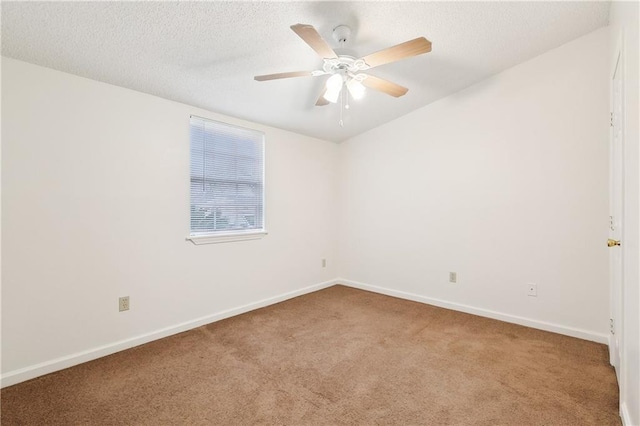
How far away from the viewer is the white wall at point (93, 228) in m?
1.99

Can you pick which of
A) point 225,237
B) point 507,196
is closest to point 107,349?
point 225,237

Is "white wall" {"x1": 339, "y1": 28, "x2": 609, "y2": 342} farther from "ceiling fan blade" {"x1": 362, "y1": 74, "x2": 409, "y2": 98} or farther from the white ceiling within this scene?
"ceiling fan blade" {"x1": 362, "y1": 74, "x2": 409, "y2": 98}

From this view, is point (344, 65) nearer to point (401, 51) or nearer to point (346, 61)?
point (346, 61)

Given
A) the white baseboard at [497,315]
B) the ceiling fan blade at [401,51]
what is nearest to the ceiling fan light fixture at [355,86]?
the ceiling fan blade at [401,51]

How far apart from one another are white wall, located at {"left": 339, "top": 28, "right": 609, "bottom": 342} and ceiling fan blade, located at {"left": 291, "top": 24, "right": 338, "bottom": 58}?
217 centimetres

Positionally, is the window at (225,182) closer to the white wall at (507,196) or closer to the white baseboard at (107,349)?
the white baseboard at (107,349)

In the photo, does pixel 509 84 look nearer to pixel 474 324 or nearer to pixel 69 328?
pixel 474 324

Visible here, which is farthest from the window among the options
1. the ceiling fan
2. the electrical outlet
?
the ceiling fan

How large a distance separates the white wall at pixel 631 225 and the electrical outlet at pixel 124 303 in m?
3.19

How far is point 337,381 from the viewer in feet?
6.51

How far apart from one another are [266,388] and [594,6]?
11.7 feet

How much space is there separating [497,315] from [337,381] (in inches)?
80.5

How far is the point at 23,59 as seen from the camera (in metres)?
1.98

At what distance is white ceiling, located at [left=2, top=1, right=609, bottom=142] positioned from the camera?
69.2 inches
